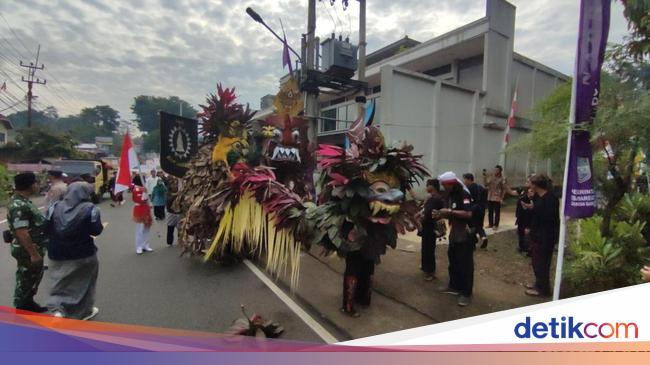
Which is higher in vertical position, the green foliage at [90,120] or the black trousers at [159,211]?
the green foliage at [90,120]

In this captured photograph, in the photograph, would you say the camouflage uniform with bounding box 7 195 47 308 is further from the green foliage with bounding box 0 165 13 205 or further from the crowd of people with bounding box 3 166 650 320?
the green foliage with bounding box 0 165 13 205

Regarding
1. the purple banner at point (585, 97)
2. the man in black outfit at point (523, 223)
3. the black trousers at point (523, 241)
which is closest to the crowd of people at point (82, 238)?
the purple banner at point (585, 97)

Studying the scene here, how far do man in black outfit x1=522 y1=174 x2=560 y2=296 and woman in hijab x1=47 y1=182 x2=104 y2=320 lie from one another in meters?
5.22

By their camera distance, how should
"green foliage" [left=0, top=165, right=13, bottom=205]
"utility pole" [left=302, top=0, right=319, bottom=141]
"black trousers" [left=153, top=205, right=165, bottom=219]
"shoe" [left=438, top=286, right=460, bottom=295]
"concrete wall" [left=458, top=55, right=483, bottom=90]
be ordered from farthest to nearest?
"concrete wall" [left=458, top=55, right=483, bottom=90] < "green foliage" [left=0, top=165, right=13, bottom=205] < "utility pole" [left=302, top=0, right=319, bottom=141] < "black trousers" [left=153, top=205, right=165, bottom=219] < "shoe" [left=438, top=286, right=460, bottom=295]

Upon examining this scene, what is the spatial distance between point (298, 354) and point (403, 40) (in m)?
22.7

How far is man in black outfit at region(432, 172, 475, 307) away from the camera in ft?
13.6

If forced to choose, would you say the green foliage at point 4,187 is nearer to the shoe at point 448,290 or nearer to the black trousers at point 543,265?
the shoe at point 448,290

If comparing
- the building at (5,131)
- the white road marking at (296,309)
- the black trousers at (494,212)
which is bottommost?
the white road marking at (296,309)

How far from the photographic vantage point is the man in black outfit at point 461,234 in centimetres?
414

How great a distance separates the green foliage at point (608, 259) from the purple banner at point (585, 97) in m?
1.20

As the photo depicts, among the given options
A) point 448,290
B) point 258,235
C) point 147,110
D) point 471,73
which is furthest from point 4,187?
point 147,110

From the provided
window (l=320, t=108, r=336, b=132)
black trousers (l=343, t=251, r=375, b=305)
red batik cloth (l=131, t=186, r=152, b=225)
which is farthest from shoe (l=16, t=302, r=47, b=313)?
window (l=320, t=108, r=336, b=132)

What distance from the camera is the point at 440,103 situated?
13.2 metres

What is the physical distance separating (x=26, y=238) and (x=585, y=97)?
5949mm
